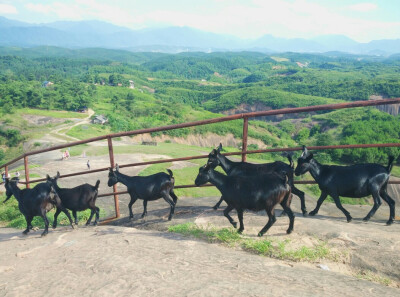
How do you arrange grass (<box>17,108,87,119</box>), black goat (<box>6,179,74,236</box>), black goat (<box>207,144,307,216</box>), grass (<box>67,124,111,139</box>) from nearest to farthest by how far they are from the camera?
black goat (<box>207,144,307,216</box>) → black goat (<box>6,179,74,236</box>) → grass (<box>67,124,111,139</box>) → grass (<box>17,108,87,119</box>)

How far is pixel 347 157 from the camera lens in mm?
42938

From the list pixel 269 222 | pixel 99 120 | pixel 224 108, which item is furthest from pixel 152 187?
pixel 224 108

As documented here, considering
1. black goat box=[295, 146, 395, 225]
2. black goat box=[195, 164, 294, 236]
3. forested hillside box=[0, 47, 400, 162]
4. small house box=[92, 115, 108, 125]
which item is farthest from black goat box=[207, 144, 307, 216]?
small house box=[92, 115, 108, 125]

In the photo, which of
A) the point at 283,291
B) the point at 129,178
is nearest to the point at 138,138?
the point at 129,178

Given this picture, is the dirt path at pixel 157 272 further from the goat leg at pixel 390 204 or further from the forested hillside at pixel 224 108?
the forested hillside at pixel 224 108

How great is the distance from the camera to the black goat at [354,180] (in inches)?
198

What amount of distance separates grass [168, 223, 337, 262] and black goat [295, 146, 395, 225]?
130 centimetres

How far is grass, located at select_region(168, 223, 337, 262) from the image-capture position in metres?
4.00

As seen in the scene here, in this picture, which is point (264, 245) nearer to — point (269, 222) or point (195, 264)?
point (269, 222)

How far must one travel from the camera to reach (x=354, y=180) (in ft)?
16.9

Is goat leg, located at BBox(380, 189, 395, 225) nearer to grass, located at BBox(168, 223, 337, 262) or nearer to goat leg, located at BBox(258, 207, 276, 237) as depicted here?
grass, located at BBox(168, 223, 337, 262)

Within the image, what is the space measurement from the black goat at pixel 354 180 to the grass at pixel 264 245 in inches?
51.1

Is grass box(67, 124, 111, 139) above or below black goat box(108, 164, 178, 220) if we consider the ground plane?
below

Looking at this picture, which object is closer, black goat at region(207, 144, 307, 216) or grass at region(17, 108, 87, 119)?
black goat at region(207, 144, 307, 216)
